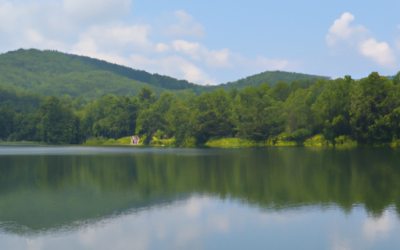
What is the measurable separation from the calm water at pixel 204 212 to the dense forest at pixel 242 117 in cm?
5442

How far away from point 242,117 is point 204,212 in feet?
290

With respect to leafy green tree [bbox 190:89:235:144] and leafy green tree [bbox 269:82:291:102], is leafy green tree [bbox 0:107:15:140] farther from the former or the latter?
leafy green tree [bbox 269:82:291:102]

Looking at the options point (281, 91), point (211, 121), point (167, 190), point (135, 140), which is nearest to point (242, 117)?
point (211, 121)

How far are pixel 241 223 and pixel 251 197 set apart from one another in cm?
531

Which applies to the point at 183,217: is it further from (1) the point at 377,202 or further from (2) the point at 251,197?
(1) the point at 377,202

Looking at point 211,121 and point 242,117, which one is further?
point 211,121

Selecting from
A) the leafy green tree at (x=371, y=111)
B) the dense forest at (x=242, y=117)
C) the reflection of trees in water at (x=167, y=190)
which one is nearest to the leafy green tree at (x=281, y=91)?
the dense forest at (x=242, y=117)

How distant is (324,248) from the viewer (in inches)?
476

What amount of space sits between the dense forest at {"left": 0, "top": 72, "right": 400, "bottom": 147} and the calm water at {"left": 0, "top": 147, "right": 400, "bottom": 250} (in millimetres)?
54425

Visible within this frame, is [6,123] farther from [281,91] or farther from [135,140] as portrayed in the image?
[281,91]

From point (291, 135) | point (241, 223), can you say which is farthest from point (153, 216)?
point (291, 135)

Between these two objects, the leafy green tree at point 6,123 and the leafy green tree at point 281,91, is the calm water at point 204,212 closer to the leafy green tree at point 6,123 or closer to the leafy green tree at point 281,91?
the leafy green tree at point 281,91

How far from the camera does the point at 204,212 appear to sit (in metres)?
17.3

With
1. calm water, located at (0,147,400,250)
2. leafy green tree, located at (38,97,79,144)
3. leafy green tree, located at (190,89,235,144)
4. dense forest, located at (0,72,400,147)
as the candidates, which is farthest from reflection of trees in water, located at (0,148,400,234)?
leafy green tree, located at (38,97,79,144)
